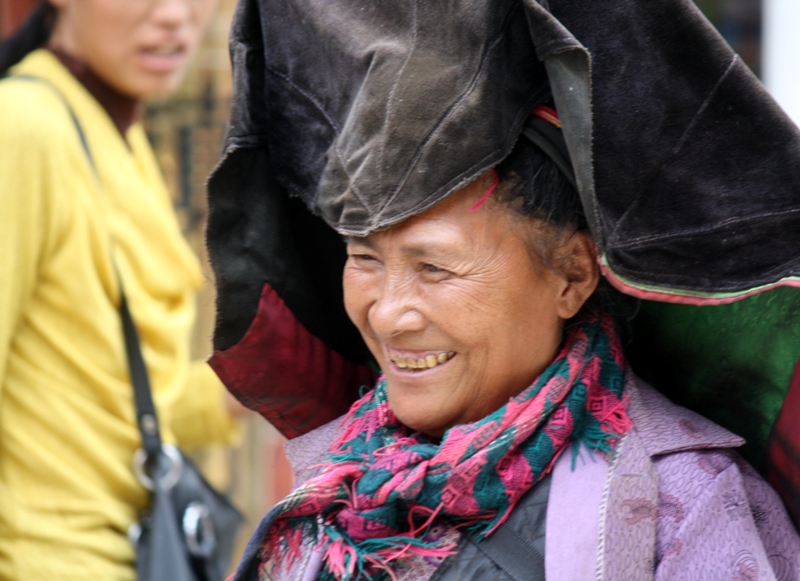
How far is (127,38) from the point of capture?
2895mm

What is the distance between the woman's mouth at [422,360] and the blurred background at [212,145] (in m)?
2.58

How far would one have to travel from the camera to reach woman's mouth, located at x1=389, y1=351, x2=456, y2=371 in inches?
68.7

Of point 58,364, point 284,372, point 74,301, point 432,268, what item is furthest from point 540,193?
point 58,364

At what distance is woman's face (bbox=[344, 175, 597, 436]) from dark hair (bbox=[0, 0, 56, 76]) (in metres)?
1.62

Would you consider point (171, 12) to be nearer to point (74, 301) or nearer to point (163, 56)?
point (163, 56)

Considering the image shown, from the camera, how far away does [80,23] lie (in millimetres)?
2867

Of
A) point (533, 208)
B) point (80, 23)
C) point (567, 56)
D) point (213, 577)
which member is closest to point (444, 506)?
point (533, 208)

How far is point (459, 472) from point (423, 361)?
0.71 feet

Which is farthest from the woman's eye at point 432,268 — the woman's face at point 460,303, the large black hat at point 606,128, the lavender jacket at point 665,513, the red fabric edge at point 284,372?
the red fabric edge at point 284,372

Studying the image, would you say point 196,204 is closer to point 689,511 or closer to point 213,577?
point 213,577

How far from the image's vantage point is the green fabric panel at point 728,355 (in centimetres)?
170

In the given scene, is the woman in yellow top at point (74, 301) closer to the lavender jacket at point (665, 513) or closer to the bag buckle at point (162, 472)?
the bag buckle at point (162, 472)

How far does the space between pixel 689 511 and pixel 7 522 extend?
168 cm

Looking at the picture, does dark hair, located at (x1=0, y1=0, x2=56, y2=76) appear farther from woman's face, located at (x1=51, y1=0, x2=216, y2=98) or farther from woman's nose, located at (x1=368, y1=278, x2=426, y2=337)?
woman's nose, located at (x1=368, y1=278, x2=426, y2=337)
